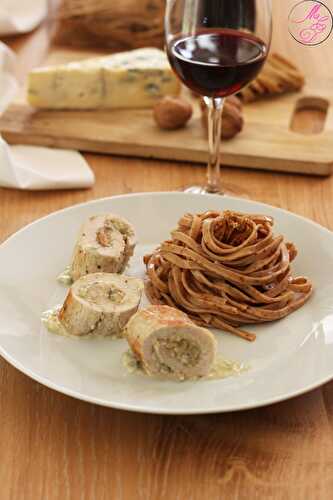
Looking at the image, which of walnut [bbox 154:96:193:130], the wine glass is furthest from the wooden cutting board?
the wine glass

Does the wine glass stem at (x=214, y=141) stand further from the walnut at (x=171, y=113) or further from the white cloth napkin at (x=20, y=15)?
the white cloth napkin at (x=20, y=15)

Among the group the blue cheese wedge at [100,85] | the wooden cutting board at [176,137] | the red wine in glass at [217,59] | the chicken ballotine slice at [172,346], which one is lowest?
the wooden cutting board at [176,137]

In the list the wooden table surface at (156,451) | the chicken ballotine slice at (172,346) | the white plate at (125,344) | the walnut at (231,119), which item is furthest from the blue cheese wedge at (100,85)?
the chicken ballotine slice at (172,346)

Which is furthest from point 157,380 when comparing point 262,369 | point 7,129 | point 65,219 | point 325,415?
point 7,129

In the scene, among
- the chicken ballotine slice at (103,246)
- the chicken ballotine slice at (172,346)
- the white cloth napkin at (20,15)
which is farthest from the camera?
the white cloth napkin at (20,15)

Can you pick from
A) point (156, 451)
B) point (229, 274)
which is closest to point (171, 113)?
point (229, 274)

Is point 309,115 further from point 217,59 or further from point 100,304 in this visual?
point 100,304

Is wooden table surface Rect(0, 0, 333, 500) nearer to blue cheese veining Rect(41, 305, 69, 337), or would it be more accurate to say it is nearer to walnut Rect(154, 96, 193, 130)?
blue cheese veining Rect(41, 305, 69, 337)
